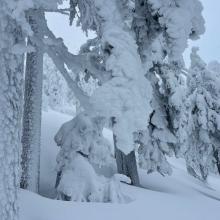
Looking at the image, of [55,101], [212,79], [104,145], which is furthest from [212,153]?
[55,101]

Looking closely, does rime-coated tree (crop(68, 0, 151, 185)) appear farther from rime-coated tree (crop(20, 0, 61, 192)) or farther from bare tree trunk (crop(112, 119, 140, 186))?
bare tree trunk (crop(112, 119, 140, 186))

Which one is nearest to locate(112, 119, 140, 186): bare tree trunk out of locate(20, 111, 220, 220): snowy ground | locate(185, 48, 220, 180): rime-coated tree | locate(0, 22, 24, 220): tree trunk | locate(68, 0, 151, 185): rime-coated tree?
locate(20, 111, 220, 220): snowy ground

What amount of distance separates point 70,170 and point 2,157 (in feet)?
16.9

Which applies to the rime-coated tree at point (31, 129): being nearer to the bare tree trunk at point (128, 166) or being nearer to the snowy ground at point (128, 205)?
the snowy ground at point (128, 205)

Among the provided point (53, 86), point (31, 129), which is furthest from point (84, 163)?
point (53, 86)

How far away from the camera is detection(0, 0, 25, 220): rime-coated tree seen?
528cm

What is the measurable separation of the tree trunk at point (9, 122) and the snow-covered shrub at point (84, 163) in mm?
3876

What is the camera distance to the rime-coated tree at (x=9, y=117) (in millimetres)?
5277

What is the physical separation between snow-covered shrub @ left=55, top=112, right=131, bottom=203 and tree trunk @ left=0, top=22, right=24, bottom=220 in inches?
153

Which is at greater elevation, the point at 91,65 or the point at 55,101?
the point at 55,101

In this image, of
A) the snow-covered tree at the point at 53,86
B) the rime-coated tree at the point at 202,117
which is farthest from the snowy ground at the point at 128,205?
the snow-covered tree at the point at 53,86

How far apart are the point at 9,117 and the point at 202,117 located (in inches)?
680

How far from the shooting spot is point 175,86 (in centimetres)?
1489

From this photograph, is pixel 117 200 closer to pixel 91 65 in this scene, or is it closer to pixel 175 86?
pixel 91 65
